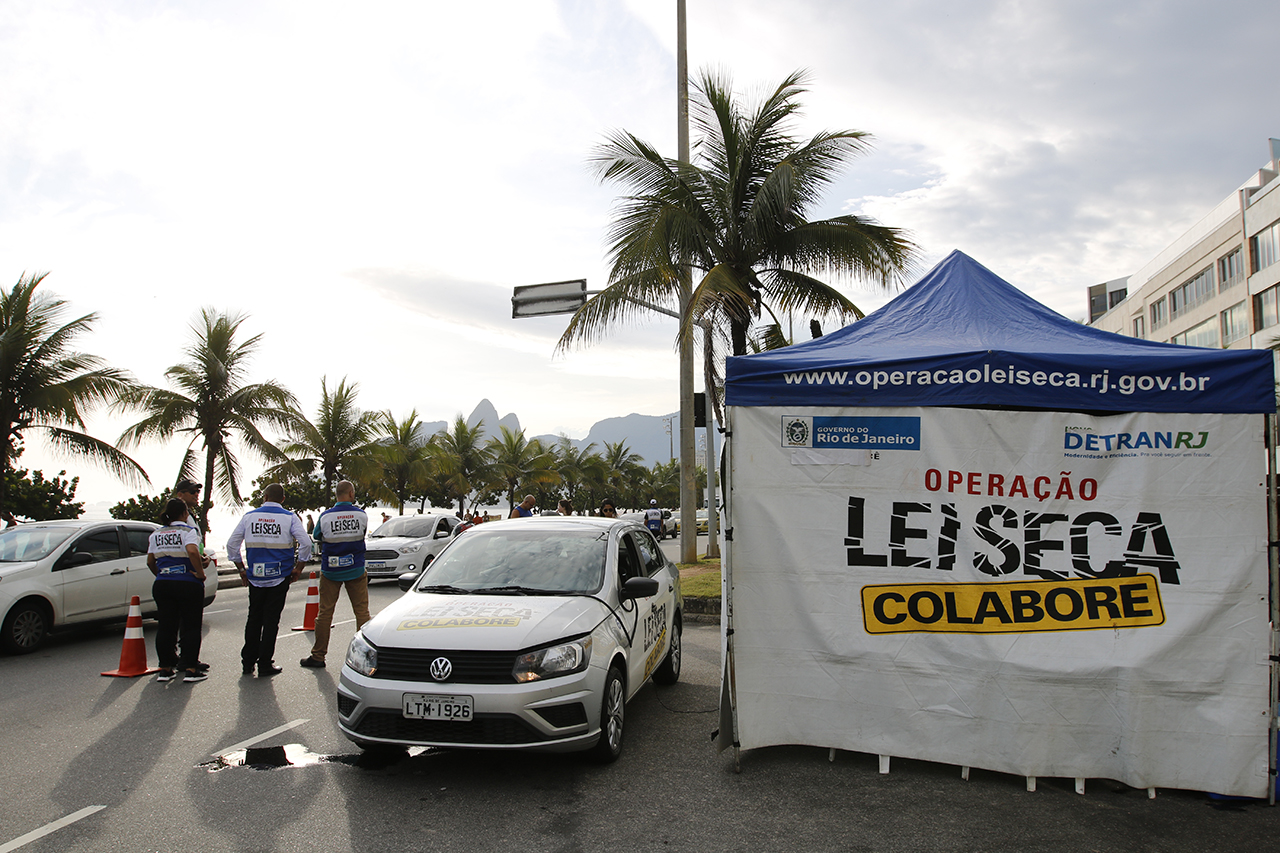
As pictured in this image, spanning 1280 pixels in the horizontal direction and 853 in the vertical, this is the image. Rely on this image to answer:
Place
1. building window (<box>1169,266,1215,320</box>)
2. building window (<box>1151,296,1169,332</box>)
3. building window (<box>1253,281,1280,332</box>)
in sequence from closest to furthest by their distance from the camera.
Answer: building window (<box>1253,281,1280,332</box>) < building window (<box>1169,266,1215,320</box>) < building window (<box>1151,296,1169,332</box>)

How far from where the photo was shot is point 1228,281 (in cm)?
4466

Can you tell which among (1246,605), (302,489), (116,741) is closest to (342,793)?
(116,741)

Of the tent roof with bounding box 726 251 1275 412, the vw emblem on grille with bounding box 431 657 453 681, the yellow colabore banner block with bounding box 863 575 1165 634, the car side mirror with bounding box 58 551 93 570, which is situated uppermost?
the tent roof with bounding box 726 251 1275 412

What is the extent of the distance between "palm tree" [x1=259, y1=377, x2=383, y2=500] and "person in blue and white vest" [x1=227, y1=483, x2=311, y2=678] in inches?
817

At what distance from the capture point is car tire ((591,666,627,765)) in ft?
16.3

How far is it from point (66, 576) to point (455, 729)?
283 inches

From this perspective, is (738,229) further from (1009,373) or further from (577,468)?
(577,468)

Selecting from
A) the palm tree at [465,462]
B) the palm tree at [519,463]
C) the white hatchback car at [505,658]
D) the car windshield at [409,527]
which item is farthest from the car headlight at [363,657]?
the palm tree at [519,463]

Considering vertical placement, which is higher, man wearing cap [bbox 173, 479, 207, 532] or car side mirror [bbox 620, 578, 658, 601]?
man wearing cap [bbox 173, 479, 207, 532]

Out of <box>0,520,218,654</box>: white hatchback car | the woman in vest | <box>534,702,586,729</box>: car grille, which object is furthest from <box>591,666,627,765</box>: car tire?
<box>0,520,218,654</box>: white hatchback car

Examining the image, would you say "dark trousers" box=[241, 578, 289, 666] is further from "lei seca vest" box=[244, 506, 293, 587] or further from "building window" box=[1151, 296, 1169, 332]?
"building window" box=[1151, 296, 1169, 332]

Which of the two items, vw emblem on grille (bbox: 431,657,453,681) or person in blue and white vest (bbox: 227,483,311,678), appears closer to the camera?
vw emblem on grille (bbox: 431,657,453,681)

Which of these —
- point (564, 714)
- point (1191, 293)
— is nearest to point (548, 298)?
point (564, 714)

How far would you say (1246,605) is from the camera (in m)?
4.80
